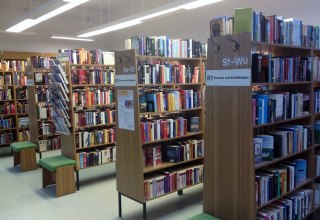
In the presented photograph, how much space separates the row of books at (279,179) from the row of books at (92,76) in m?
3.43

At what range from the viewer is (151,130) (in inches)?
147

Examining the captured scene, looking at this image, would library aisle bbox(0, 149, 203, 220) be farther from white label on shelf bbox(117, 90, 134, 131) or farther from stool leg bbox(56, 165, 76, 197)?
white label on shelf bbox(117, 90, 134, 131)

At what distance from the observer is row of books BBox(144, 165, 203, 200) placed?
3617 mm

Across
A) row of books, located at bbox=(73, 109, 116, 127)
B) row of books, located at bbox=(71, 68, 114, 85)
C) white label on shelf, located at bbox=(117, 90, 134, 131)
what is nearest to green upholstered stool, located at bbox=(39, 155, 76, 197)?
row of books, located at bbox=(73, 109, 116, 127)

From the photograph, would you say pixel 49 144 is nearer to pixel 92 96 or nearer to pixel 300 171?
pixel 92 96

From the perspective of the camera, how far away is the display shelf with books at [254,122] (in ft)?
8.07

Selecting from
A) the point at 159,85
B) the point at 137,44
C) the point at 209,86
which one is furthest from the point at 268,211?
the point at 137,44

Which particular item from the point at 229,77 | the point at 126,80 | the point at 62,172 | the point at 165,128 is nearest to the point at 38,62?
the point at 62,172

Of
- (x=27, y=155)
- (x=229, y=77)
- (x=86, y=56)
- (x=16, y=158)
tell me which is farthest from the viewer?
(x=16, y=158)

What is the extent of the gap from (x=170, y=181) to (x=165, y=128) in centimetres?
72

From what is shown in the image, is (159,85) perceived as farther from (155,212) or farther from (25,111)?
(25,111)

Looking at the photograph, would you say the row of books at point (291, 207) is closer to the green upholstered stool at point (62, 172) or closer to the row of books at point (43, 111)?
the green upholstered stool at point (62, 172)

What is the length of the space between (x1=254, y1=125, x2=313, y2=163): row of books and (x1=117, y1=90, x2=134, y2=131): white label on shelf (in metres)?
1.53

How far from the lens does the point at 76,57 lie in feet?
16.7
